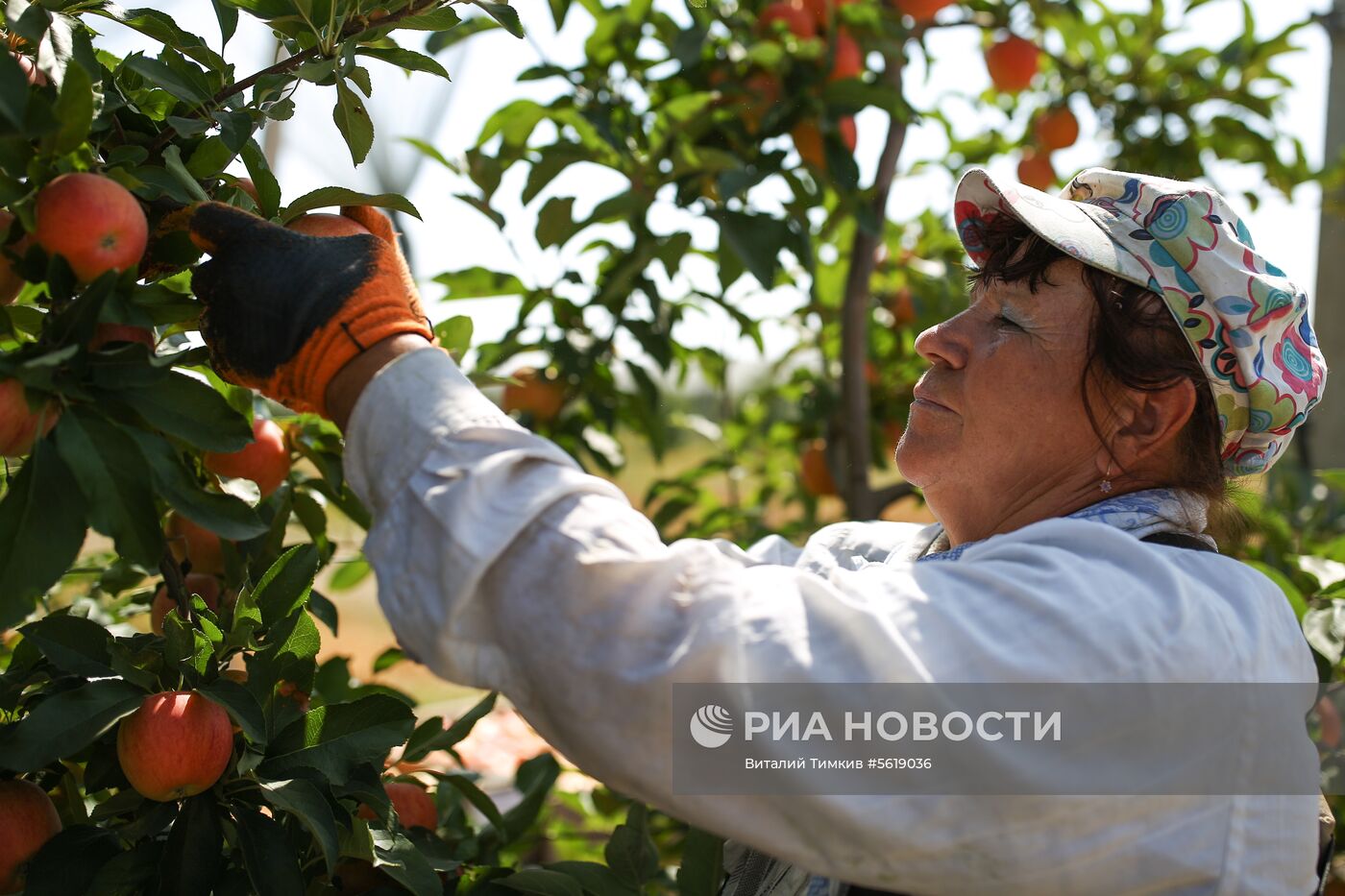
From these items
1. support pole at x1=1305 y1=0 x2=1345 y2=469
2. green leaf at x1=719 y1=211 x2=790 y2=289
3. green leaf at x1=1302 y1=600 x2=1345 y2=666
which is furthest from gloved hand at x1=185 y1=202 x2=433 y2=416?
support pole at x1=1305 y1=0 x2=1345 y2=469

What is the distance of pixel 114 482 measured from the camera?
726mm

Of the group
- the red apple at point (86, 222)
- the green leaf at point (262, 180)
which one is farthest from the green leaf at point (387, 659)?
the red apple at point (86, 222)

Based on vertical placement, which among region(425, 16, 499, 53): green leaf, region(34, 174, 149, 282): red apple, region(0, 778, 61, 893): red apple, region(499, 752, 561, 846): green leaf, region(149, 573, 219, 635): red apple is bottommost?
region(499, 752, 561, 846): green leaf

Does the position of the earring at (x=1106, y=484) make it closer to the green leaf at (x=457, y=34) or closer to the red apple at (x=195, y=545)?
the red apple at (x=195, y=545)

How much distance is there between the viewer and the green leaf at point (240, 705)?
846 millimetres

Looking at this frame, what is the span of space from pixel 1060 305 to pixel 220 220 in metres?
0.64

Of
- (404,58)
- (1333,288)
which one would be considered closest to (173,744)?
(404,58)

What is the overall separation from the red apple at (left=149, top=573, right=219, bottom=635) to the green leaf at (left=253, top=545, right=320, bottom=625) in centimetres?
19

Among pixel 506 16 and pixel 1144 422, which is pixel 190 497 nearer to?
pixel 506 16

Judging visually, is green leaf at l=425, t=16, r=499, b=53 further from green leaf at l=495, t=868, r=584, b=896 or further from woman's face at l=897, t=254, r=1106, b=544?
green leaf at l=495, t=868, r=584, b=896

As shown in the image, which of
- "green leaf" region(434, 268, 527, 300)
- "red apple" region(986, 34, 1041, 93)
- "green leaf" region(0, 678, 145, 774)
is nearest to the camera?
"green leaf" region(0, 678, 145, 774)

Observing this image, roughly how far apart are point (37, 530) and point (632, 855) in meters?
0.64

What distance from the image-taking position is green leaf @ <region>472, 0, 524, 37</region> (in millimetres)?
915

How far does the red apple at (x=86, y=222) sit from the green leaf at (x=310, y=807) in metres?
0.36
